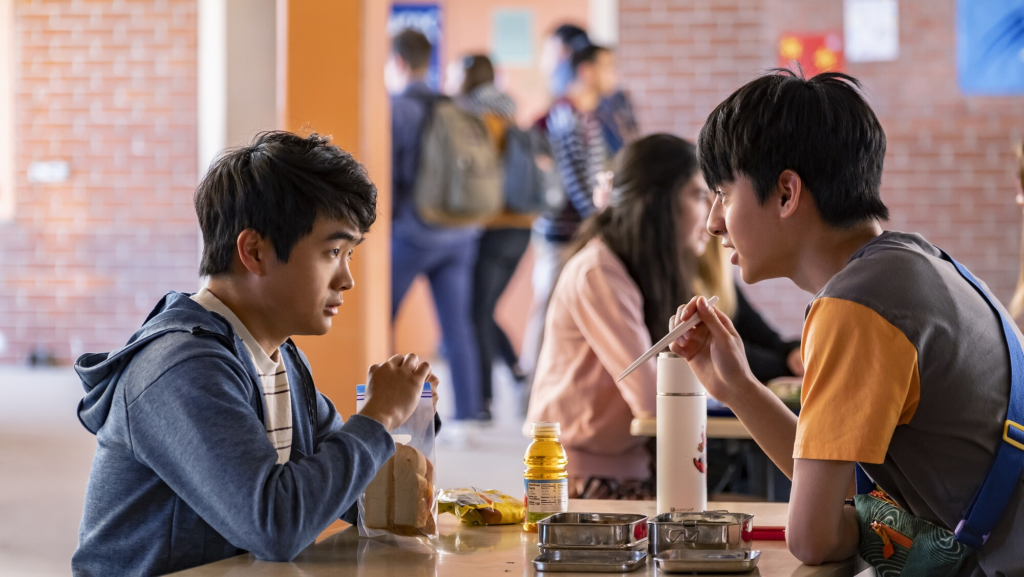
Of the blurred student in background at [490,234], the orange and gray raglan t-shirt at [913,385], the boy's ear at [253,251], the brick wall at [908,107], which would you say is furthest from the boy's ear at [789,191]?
the brick wall at [908,107]

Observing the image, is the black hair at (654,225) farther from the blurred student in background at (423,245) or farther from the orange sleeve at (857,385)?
the blurred student in background at (423,245)

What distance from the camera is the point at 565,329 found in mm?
2445

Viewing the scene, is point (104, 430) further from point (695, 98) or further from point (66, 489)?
point (695, 98)

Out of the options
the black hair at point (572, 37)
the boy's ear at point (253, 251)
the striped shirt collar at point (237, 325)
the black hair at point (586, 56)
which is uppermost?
the black hair at point (572, 37)

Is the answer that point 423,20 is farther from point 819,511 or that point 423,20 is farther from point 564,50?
point 819,511

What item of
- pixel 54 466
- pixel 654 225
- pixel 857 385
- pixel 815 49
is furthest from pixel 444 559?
pixel 815 49

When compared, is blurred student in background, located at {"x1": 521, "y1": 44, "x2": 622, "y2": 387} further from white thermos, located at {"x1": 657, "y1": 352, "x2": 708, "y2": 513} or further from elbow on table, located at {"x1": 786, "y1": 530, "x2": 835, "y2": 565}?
elbow on table, located at {"x1": 786, "y1": 530, "x2": 835, "y2": 565}

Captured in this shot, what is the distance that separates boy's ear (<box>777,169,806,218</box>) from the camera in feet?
4.25

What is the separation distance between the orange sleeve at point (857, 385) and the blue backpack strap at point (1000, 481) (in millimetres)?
104

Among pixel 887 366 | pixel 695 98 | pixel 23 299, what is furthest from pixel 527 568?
pixel 23 299

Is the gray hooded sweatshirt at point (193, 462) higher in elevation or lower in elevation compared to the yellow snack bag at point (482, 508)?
higher

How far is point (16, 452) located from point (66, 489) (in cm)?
105

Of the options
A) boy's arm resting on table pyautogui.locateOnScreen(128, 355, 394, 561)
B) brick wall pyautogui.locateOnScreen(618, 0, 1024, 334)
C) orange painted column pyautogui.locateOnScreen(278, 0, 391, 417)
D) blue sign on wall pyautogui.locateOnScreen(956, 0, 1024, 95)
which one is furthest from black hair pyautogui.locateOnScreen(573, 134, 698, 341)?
blue sign on wall pyautogui.locateOnScreen(956, 0, 1024, 95)

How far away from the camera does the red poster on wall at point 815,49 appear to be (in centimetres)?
629
